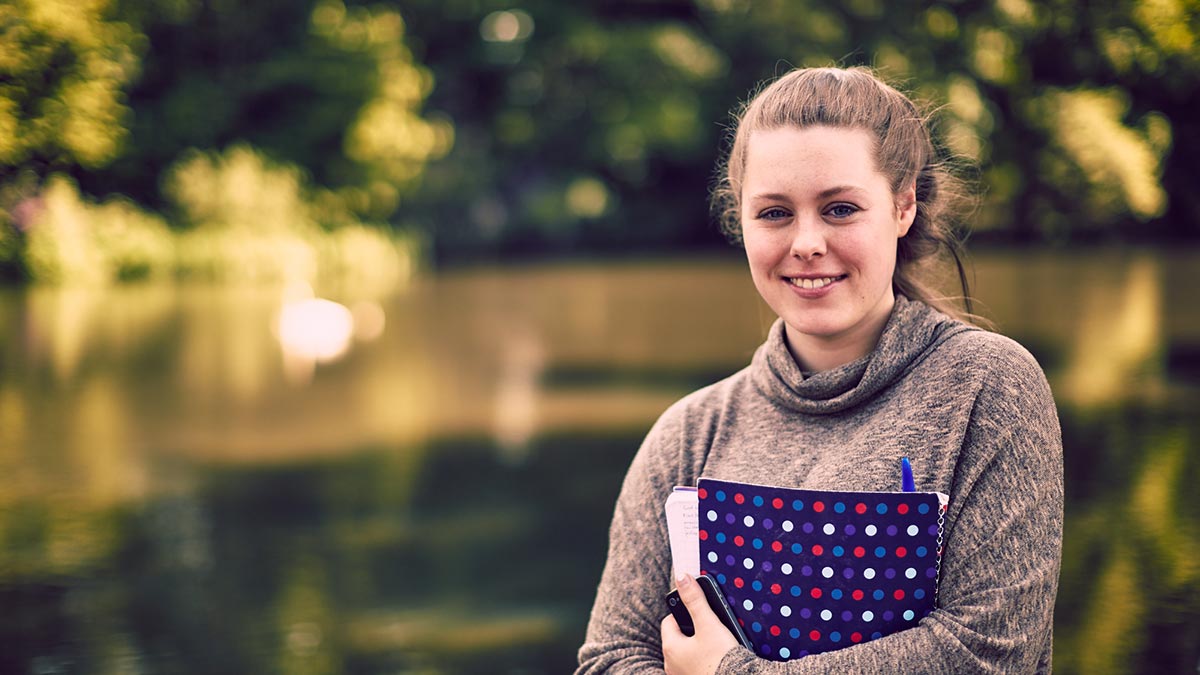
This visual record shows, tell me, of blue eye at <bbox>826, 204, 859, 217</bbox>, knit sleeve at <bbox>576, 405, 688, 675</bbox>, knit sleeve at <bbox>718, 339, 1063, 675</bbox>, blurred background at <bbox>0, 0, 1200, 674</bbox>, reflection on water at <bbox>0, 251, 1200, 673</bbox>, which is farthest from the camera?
reflection on water at <bbox>0, 251, 1200, 673</bbox>

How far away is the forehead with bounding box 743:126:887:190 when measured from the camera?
1516mm

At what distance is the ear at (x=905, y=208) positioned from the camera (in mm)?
1614

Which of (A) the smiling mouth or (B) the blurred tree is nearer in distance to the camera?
(A) the smiling mouth

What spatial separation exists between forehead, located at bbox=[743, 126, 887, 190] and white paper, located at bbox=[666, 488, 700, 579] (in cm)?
37

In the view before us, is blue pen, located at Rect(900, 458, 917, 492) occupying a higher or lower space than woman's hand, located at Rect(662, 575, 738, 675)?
higher

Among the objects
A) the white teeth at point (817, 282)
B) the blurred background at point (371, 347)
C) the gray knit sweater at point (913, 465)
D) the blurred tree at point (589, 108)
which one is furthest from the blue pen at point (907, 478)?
the blurred tree at point (589, 108)

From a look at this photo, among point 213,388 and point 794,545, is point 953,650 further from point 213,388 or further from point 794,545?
point 213,388

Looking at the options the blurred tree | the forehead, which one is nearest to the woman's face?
the forehead

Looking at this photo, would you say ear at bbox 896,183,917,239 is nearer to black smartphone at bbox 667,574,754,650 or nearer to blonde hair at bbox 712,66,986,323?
blonde hair at bbox 712,66,986,323

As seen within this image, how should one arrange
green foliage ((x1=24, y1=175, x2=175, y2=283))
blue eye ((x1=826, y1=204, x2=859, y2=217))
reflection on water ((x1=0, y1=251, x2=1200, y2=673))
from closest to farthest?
blue eye ((x1=826, y1=204, x2=859, y2=217)) → reflection on water ((x1=0, y1=251, x2=1200, y2=673)) → green foliage ((x1=24, y1=175, x2=175, y2=283))

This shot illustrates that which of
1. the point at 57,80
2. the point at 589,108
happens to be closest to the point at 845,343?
the point at 57,80

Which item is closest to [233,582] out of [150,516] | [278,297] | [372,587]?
[372,587]

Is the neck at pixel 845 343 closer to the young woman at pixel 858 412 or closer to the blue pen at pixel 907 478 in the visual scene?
the young woman at pixel 858 412

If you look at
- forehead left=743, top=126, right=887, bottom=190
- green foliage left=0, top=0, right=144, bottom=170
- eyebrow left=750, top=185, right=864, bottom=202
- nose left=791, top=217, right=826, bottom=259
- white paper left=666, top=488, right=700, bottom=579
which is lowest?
white paper left=666, top=488, right=700, bottom=579
